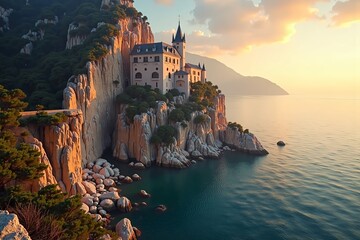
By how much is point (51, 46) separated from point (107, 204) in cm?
6320

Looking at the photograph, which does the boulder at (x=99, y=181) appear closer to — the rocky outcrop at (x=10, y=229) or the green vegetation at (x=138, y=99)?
the green vegetation at (x=138, y=99)

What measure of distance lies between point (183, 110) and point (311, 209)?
141ft

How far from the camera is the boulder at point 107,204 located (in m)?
38.6

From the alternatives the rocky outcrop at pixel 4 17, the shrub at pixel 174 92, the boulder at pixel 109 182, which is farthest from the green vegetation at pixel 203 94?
the rocky outcrop at pixel 4 17

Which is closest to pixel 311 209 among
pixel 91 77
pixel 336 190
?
pixel 336 190

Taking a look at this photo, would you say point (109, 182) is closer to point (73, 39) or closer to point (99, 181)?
point (99, 181)

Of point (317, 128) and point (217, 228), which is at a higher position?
point (317, 128)

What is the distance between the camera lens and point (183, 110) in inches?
2916

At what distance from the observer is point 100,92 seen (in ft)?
212

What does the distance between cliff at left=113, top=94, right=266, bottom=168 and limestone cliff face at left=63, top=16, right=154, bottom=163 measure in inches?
162

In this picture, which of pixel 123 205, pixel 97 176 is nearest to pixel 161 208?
pixel 123 205

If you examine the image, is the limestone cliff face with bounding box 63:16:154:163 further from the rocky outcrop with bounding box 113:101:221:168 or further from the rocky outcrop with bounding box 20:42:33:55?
the rocky outcrop with bounding box 20:42:33:55

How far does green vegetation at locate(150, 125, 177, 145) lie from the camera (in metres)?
62.4

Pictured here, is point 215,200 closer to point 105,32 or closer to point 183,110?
→ point 183,110
